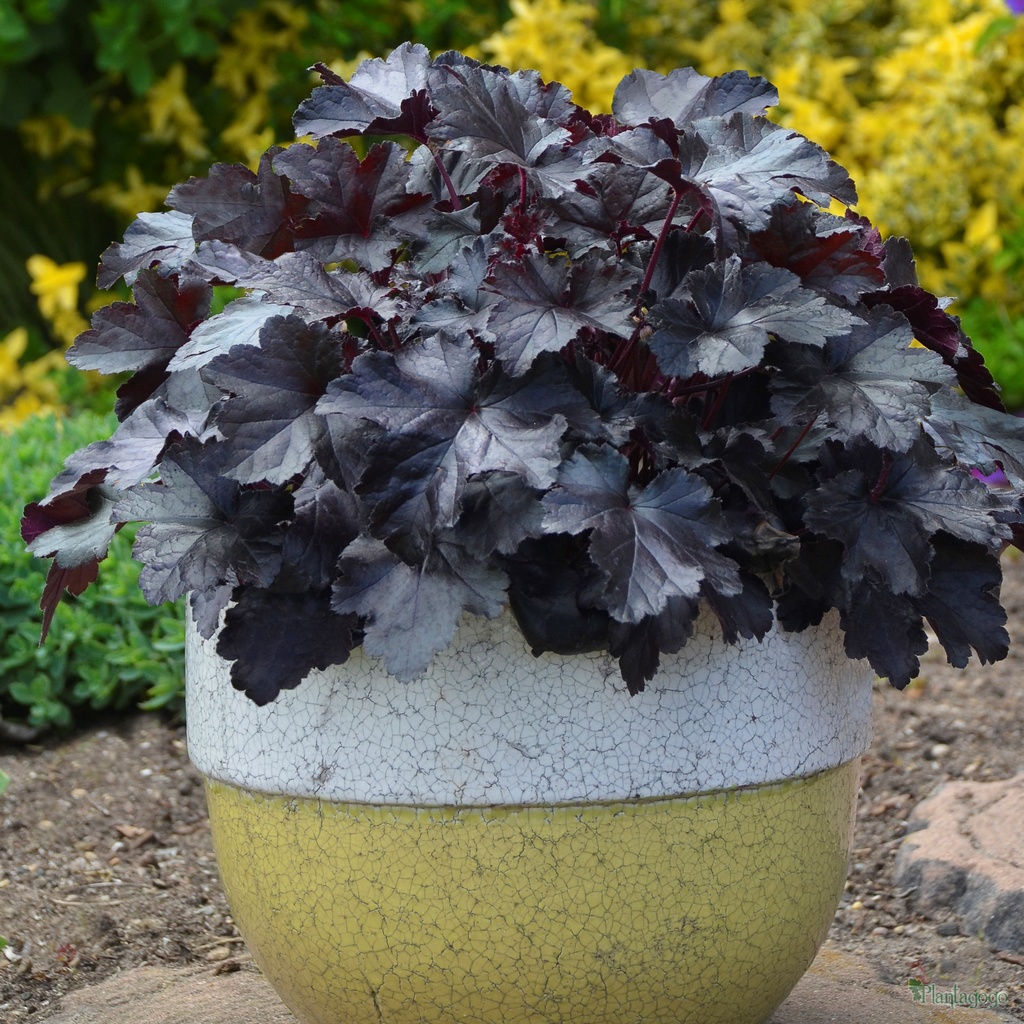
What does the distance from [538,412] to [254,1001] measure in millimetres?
1147

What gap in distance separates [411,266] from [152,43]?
359 centimetres

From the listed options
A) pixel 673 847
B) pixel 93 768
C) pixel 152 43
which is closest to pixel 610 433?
pixel 673 847

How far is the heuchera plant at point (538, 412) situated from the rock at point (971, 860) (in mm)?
953

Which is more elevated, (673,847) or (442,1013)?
(673,847)

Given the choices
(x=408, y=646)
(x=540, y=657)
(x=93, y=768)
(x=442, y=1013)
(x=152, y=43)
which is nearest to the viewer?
(x=408, y=646)

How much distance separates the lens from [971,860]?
226 centimetres

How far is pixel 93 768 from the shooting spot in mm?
2809

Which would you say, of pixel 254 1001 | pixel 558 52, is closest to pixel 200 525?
pixel 254 1001

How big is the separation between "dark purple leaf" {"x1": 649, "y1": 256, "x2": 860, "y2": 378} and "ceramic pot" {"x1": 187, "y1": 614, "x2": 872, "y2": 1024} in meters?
0.29

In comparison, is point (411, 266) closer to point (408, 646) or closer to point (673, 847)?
point (408, 646)

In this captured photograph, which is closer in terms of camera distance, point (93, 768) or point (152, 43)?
point (93, 768)

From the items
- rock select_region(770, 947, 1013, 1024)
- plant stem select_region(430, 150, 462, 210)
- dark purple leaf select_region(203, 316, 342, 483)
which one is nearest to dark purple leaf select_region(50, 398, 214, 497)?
dark purple leaf select_region(203, 316, 342, 483)

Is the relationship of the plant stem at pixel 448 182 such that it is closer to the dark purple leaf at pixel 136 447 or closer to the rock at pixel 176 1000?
the dark purple leaf at pixel 136 447

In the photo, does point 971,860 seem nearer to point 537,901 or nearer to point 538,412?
point 537,901
